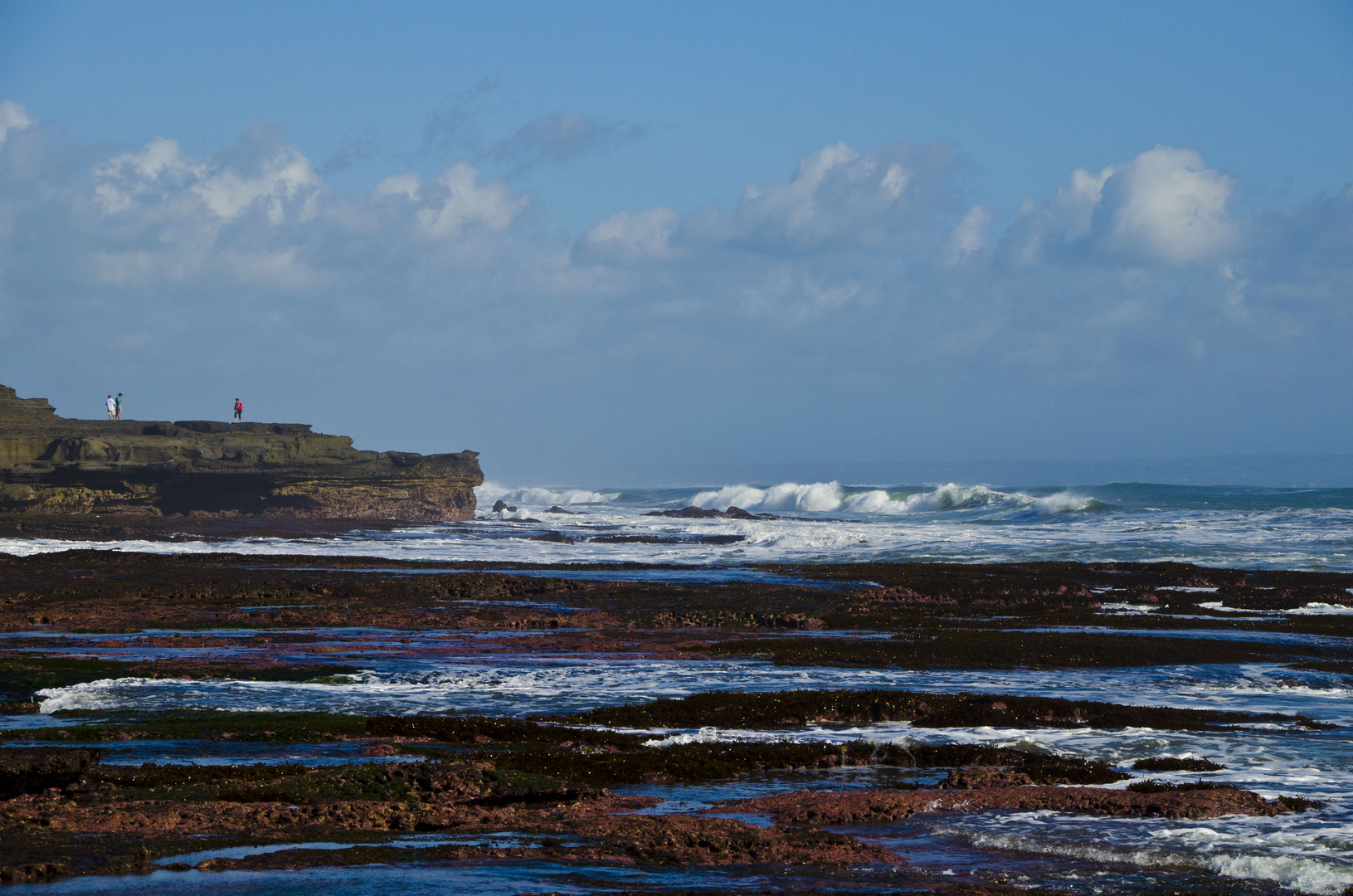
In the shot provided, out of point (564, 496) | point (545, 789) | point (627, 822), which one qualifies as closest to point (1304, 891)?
point (627, 822)

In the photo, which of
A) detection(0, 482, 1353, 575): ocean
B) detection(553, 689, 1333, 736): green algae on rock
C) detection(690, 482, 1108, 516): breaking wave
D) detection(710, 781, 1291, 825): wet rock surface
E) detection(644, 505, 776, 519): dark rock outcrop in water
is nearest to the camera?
detection(710, 781, 1291, 825): wet rock surface

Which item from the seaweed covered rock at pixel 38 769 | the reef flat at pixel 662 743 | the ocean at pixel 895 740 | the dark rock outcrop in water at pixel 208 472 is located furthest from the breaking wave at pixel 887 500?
the seaweed covered rock at pixel 38 769

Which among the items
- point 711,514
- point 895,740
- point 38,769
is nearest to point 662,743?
point 895,740

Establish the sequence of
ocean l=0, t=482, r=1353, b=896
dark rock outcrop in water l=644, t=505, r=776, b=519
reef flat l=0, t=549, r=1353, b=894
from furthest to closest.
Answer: dark rock outcrop in water l=644, t=505, r=776, b=519 → reef flat l=0, t=549, r=1353, b=894 → ocean l=0, t=482, r=1353, b=896

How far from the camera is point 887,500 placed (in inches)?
3671

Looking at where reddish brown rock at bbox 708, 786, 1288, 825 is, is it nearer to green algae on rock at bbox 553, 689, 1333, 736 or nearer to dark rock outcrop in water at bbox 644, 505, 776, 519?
green algae on rock at bbox 553, 689, 1333, 736

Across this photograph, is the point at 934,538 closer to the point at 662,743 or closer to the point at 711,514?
the point at 711,514

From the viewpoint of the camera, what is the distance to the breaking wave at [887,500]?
73.3m

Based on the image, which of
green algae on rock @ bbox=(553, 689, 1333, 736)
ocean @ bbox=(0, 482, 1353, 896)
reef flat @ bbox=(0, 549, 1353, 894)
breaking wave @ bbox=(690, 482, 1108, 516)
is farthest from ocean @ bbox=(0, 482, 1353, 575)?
green algae on rock @ bbox=(553, 689, 1333, 736)

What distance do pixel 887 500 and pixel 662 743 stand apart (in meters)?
84.1

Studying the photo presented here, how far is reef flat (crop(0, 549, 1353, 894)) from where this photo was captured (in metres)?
7.05

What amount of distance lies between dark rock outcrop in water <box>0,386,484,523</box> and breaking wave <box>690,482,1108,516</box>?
37.5 m

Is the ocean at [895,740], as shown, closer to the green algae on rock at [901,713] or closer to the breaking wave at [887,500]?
the green algae on rock at [901,713]

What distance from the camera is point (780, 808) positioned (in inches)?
336
